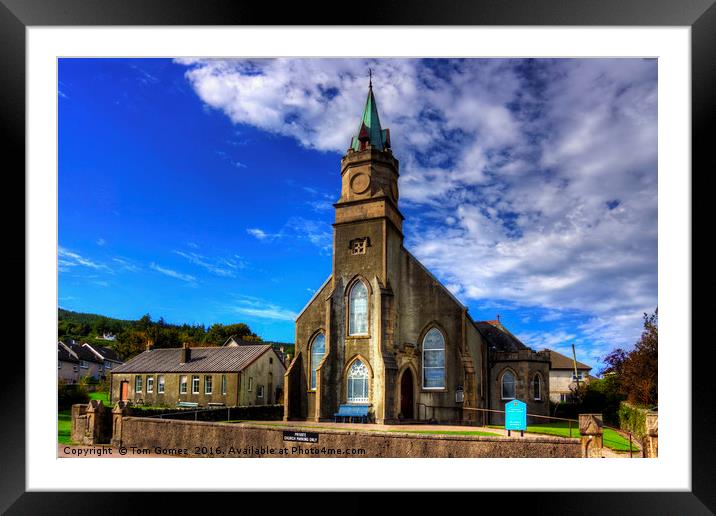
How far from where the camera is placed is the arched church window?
64.8ft

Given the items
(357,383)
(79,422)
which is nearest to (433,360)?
(357,383)

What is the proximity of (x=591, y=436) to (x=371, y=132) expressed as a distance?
51.4 ft

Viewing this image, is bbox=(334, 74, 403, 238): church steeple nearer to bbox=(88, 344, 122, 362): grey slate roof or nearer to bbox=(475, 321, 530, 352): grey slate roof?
bbox=(475, 321, 530, 352): grey slate roof

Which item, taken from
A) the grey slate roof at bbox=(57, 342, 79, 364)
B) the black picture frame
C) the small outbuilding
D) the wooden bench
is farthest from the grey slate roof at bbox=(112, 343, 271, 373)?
the black picture frame

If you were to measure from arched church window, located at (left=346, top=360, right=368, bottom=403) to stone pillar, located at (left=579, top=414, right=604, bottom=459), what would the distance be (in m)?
9.03

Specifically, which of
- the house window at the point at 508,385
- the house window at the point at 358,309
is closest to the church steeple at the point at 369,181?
the house window at the point at 358,309

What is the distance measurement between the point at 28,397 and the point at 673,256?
37.0 feet

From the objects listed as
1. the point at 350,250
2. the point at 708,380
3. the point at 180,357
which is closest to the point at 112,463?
the point at 708,380

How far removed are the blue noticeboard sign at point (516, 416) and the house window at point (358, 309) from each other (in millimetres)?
7252

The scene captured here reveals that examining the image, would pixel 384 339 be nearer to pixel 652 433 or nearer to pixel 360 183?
pixel 360 183
